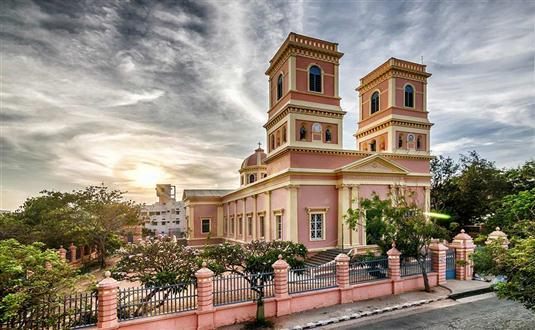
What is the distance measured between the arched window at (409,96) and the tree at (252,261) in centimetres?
1646

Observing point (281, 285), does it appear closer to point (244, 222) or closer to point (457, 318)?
point (457, 318)

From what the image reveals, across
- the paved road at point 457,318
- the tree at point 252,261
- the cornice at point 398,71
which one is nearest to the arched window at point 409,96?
the cornice at point 398,71

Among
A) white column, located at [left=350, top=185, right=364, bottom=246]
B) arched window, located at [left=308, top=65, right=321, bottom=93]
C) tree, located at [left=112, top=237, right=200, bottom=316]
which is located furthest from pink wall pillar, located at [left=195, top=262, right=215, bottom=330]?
arched window, located at [left=308, top=65, right=321, bottom=93]

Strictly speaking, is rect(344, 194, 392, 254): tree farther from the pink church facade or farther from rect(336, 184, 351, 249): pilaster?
rect(336, 184, 351, 249): pilaster

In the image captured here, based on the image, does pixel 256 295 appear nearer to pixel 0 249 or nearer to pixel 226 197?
pixel 0 249

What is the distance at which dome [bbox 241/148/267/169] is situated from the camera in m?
35.1

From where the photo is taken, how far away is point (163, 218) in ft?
190

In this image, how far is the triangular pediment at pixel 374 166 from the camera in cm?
1881

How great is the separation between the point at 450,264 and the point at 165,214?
169 feet

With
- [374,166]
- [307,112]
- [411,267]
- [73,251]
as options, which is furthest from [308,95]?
[73,251]

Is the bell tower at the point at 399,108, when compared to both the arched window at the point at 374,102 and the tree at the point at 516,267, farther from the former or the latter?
the tree at the point at 516,267

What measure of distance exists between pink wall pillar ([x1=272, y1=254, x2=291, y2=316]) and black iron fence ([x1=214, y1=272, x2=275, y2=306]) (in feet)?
0.79

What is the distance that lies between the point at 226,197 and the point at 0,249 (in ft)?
82.2

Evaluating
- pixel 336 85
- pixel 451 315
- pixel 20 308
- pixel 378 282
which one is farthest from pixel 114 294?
pixel 336 85
